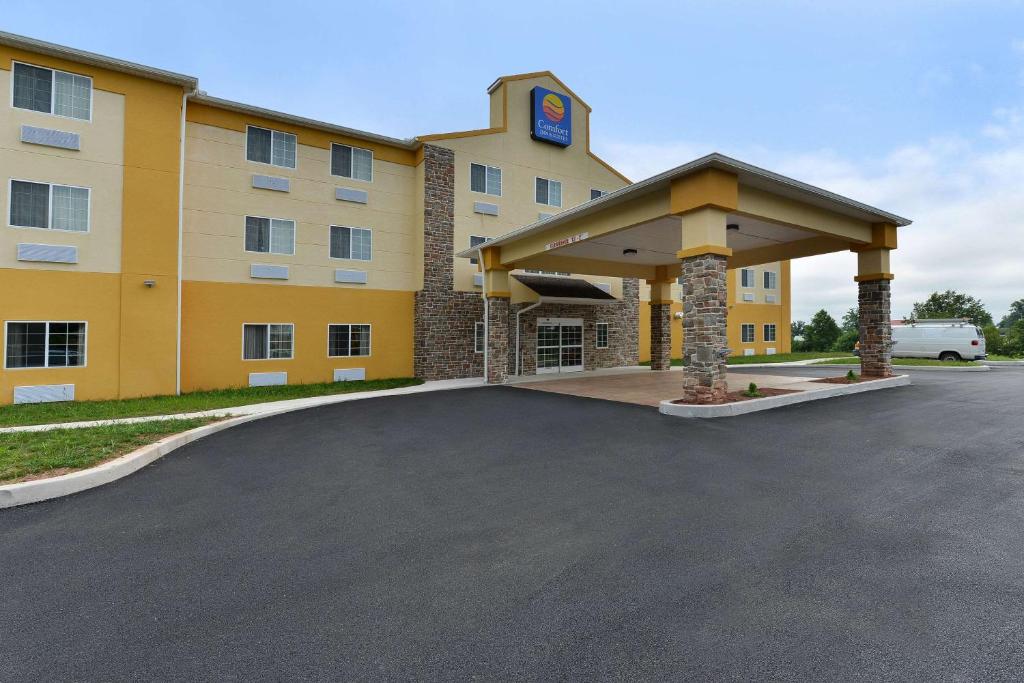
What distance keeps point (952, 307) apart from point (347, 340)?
53261 mm

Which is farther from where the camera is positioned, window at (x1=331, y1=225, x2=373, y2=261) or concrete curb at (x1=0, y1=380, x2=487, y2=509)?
window at (x1=331, y1=225, x2=373, y2=261)

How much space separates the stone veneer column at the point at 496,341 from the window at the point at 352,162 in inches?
272

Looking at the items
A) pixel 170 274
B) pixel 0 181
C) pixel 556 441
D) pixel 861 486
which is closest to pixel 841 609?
pixel 861 486

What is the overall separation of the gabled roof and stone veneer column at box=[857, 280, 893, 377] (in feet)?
72.0

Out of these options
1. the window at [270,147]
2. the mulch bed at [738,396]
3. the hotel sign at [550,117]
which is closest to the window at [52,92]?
the window at [270,147]

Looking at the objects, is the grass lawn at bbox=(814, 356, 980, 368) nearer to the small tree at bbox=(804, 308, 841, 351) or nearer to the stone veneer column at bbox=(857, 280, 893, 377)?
the stone veneer column at bbox=(857, 280, 893, 377)

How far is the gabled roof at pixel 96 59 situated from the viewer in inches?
483

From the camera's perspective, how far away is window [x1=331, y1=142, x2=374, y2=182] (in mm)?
17647

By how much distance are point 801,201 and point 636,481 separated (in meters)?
10.4

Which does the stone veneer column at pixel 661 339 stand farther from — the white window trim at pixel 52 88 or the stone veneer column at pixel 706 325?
the white window trim at pixel 52 88

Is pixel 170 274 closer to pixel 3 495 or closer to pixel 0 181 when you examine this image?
pixel 0 181

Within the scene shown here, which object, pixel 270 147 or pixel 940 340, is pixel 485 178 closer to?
pixel 270 147

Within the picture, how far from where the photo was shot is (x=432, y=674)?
2.53 meters

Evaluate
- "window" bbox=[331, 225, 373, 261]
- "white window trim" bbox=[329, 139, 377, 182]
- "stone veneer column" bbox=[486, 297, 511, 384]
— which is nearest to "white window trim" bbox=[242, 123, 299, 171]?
"white window trim" bbox=[329, 139, 377, 182]
